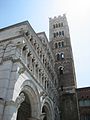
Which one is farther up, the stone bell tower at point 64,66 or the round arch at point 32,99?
the stone bell tower at point 64,66

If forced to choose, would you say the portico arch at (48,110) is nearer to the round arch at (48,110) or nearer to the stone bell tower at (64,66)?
the round arch at (48,110)

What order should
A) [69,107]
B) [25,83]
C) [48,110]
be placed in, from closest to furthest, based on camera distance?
[25,83] → [48,110] → [69,107]

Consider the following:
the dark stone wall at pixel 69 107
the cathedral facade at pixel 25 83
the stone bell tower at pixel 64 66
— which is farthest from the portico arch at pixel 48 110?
the stone bell tower at pixel 64 66

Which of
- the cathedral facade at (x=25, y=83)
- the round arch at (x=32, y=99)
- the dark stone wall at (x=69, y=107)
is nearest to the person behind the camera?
the cathedral facade at (x=25, y=83)

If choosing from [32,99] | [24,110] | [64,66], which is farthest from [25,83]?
[64,66]

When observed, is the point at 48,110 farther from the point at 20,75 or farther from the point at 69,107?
the point at 20,75

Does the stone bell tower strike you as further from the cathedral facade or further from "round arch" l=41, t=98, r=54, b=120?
"round arch" l=41, t=98, r=54, b=120

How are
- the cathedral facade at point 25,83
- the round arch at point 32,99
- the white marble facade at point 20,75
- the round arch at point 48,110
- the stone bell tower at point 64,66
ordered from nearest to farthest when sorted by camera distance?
the white marble facade at point 20,75, the cathedral facade at point 25,83, the round arch at point 32,99, the round arch at point 48,110, the stone bell tower at point 64,66

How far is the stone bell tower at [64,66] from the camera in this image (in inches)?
855

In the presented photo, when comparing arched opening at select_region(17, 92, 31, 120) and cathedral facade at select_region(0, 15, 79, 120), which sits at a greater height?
cathedral facade at select_region(0, 15, 79, 120)

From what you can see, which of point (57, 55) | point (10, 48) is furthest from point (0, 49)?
point (57, 55)

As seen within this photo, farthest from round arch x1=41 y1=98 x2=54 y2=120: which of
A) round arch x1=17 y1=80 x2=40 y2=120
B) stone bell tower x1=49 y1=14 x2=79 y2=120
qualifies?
stone bell tower x1=49 y1=14 x2=79 y2=120

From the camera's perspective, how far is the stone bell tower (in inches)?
855

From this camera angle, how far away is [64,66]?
26.7m
